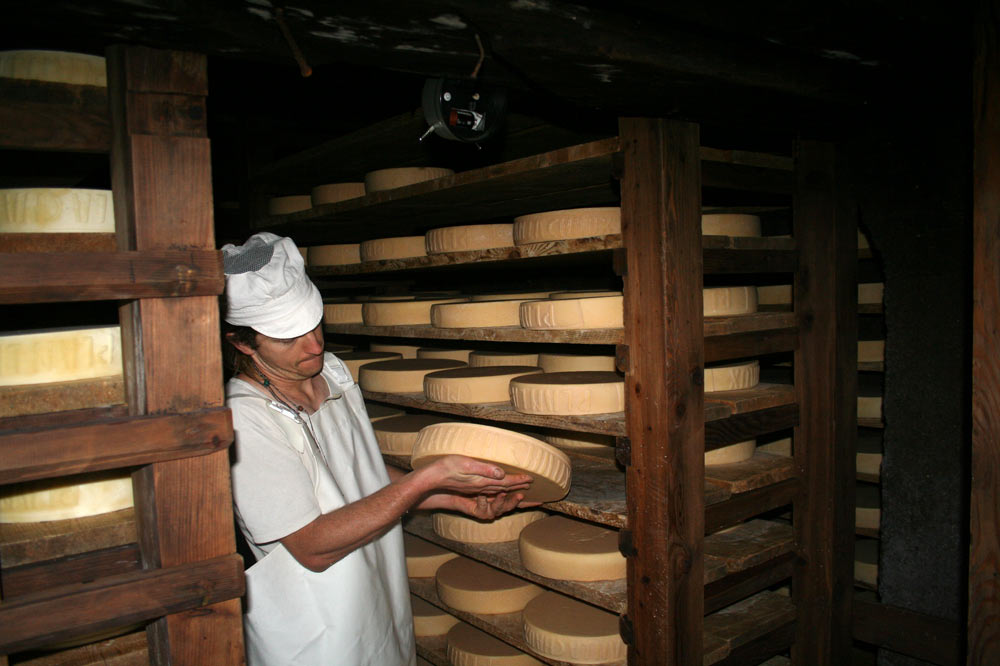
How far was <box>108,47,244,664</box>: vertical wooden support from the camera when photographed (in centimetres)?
113

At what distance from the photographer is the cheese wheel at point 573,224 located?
2303mm

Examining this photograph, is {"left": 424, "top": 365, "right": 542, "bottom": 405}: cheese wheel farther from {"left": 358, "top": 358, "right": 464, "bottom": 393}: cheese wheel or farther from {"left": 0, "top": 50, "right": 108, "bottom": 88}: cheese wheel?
{"left": 0, "top": 50, "right": 108, "bottom": 88}: cheese wheel

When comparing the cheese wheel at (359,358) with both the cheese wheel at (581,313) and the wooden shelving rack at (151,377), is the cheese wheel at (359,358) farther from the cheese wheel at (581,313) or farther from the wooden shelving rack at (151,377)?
the wooden shelving rack at (151,377)

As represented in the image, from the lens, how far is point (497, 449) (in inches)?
79.4

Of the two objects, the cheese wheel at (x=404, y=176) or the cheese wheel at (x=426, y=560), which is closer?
the cheese wheel at (x=404, y=176)

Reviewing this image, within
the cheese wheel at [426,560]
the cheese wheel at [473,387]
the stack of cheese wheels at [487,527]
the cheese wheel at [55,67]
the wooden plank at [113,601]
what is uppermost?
the cheese wheel at [55,67]

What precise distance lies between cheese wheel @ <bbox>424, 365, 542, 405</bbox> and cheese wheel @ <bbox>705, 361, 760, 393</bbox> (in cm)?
70

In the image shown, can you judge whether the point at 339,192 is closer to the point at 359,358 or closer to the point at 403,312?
the point at 403,312

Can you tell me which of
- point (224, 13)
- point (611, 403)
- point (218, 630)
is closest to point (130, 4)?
point (224, 13)

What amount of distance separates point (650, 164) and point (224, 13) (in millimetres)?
1207

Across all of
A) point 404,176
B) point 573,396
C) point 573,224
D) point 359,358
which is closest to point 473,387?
point 573,396


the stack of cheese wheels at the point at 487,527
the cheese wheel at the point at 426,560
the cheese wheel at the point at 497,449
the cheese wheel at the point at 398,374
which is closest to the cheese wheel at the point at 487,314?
the cheese wheel at the point at 398,374

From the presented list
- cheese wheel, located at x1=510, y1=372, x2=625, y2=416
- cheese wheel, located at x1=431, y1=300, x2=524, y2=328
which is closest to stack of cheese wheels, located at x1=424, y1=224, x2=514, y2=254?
cheese wheel, located at x1=431, y1=300, x2=524, y2=328

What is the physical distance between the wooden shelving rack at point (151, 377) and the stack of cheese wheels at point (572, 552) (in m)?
1.38
